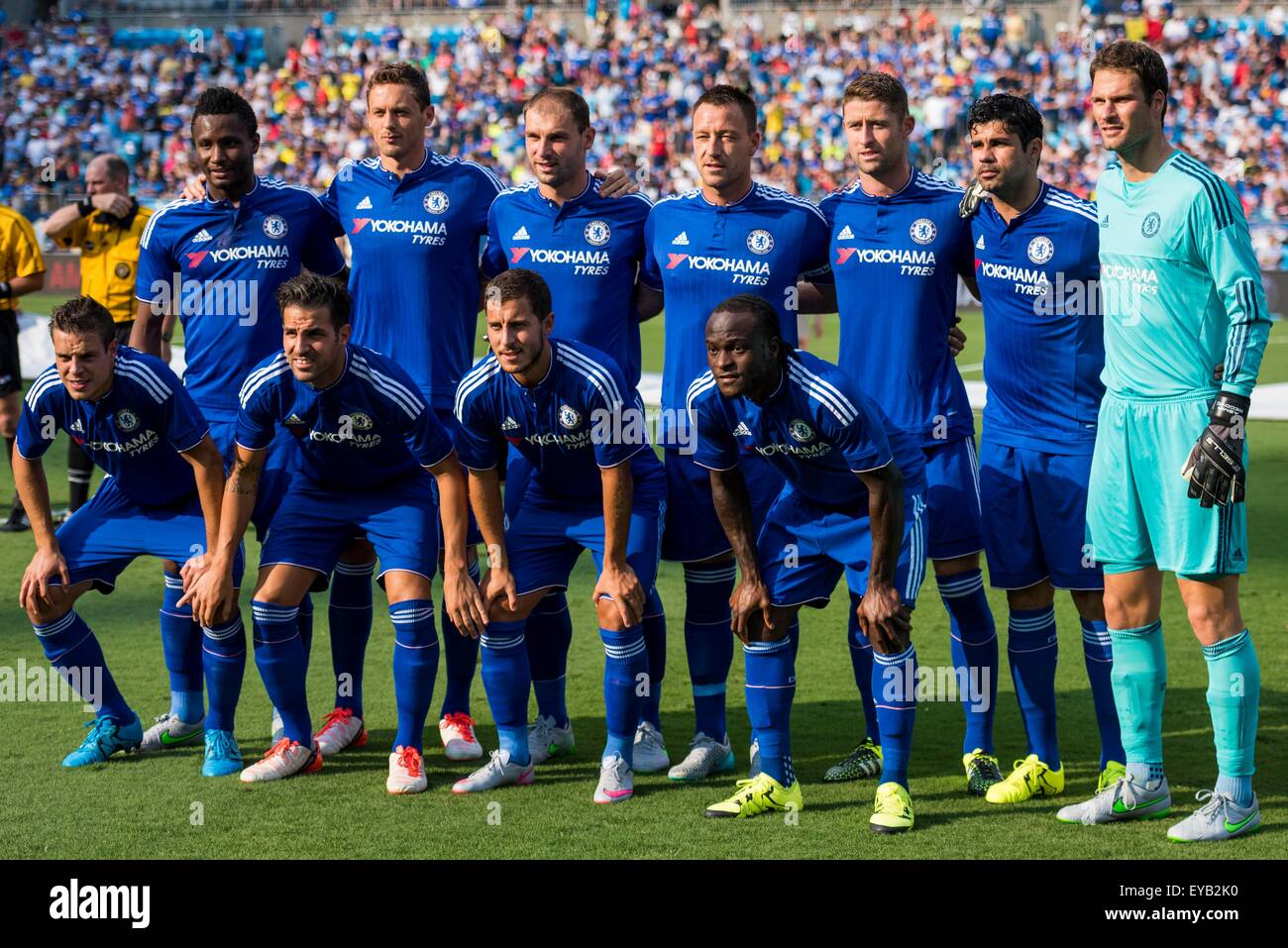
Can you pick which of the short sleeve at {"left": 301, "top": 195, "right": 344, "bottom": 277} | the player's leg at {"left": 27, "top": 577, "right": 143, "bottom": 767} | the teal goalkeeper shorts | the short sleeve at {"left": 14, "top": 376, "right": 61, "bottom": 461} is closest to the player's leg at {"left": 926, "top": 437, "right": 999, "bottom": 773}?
the teal goalkeeper shorts

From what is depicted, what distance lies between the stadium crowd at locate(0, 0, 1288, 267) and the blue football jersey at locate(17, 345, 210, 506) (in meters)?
23.0

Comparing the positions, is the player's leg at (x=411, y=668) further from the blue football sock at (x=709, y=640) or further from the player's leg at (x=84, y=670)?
the player's leg at (x=84, y=670)

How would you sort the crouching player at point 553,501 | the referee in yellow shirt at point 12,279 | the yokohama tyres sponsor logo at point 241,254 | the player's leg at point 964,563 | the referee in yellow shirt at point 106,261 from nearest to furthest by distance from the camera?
the crouching player at point 553,501, the player's leg at point 964,563, the yokohama tyres sponsor logo at point 241,254, the referee in yellow shirt at point 12,279, the referee in yellow shirt at point 106,261

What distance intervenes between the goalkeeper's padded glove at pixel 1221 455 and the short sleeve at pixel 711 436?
1497 mm

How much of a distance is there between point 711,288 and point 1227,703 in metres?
2.31

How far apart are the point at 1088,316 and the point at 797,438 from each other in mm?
1135


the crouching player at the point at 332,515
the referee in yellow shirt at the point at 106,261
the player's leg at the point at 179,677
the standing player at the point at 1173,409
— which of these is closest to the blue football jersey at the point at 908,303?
the standing player at the point at 1173,409

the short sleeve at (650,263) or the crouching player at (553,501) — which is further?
the short sleeve at (650,263)

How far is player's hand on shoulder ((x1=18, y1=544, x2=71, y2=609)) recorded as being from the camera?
6008 mm

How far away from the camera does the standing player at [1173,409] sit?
4852 mm

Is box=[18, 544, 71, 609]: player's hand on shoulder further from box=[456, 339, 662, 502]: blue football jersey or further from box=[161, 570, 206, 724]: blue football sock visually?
A: box=[456, 339, 662, 502]: blue football jersey

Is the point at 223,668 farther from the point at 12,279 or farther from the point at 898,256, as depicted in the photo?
the point at 12,279

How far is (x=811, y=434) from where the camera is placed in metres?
→ 5.29
